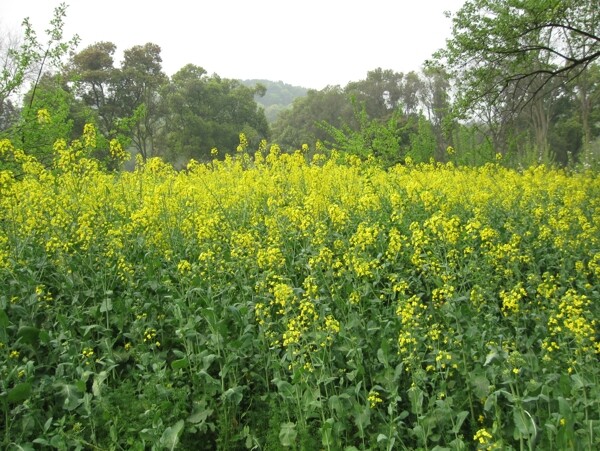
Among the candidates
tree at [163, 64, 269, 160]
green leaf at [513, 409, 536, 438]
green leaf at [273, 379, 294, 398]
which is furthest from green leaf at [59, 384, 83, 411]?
tree at [163, 64, 269, 160]

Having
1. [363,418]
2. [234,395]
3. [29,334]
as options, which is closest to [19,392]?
[29,334]

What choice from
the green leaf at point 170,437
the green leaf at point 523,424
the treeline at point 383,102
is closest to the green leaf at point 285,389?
the green leaf at point 170,437

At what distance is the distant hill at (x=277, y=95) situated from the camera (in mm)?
67875

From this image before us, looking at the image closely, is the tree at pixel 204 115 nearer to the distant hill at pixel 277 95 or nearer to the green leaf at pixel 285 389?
the distant hill at pixel 277 95

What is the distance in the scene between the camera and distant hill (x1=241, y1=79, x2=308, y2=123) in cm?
6788

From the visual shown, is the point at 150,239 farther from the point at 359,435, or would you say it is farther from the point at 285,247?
the point at 359,435

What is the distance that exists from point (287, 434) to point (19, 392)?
5.26 feet

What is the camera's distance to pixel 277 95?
76.1 m

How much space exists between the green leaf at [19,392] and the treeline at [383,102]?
3627 millimetres

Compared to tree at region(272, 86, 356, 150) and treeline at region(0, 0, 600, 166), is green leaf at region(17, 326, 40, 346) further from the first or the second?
tree at region(272, 86, 356, 150)

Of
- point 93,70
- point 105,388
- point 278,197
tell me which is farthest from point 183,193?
point 93,70

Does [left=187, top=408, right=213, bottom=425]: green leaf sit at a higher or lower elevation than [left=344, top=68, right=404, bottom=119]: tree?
lower

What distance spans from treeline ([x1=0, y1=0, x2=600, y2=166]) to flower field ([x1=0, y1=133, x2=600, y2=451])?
2.62 meters

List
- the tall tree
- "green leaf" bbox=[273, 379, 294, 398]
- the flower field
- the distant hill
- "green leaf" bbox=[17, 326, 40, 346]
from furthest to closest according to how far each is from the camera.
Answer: the distant hill → the tall tree → "green leaf" bbox=[17, 326, 40, 346] → "green leaf" bbox=[273, 379, 294, 398] → the flower field
